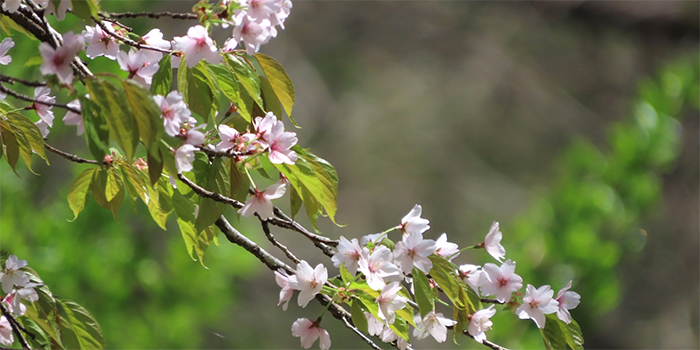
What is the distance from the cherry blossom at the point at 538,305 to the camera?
0.33 metres

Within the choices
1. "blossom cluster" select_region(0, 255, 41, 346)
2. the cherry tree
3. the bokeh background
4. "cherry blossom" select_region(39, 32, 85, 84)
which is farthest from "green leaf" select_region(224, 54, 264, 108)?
the bokeh background

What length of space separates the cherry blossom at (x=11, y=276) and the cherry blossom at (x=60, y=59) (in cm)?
20

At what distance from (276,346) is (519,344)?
6.30 feet

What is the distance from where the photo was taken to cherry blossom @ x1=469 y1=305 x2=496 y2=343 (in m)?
0.34

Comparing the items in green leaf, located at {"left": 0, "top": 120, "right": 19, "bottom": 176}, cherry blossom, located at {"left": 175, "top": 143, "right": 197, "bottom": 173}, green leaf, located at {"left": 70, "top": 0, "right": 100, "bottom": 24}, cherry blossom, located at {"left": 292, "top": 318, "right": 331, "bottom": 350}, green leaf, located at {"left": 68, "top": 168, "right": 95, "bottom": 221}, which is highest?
green leaf, located at {"left": 70, "top": 0, "right": 100, "bottom": 24}

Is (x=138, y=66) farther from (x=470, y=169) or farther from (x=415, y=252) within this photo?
(x=470, y=169)

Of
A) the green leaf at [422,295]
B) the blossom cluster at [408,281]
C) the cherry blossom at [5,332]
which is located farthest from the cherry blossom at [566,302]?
the cherry blossom at [5,332]

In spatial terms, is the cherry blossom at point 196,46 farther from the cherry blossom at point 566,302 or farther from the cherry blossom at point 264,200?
the cherry blossom at point 566,302

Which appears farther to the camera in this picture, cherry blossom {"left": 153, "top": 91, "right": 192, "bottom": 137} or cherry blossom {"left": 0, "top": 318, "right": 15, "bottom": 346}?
cherry blossom {"left": 0, "top": 318, "right": 15, "bottom": 346}

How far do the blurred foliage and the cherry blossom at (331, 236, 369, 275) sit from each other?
1.05m

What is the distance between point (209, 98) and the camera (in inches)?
13.0

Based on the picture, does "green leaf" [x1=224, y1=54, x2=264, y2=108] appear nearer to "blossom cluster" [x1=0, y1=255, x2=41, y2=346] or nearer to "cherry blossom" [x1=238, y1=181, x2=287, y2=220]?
"cherry blossom" [x1=238, y1=181, x2=287, y2=220]

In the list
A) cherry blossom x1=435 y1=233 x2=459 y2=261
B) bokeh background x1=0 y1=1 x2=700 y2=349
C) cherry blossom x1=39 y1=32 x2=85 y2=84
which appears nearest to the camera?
cherry blossom x1=39 y1=32 x2=85 y2=84

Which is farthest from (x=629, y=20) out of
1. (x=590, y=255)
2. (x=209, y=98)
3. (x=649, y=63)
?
(x=209, y=98)
